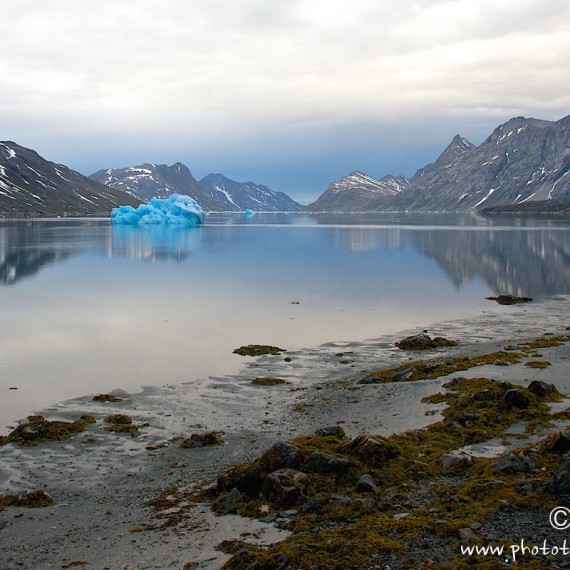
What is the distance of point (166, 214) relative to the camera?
605 feet

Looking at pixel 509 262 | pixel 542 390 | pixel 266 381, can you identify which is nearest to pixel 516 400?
pixel 542 390

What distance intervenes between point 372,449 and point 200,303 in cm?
2899

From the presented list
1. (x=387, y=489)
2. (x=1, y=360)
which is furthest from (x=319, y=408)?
(x=1, y=360)

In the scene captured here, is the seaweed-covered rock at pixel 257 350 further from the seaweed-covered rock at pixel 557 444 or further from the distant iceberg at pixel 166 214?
the distant iceberg at pixel 166 214

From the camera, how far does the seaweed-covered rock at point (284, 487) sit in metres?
11.3

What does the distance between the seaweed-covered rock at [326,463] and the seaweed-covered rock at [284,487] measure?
40 cm

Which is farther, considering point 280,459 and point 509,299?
point 509,299

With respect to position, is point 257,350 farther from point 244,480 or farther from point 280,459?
point 244,480

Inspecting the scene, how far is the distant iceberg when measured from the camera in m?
183

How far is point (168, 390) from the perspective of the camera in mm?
20375

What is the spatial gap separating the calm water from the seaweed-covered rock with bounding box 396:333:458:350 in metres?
2.89

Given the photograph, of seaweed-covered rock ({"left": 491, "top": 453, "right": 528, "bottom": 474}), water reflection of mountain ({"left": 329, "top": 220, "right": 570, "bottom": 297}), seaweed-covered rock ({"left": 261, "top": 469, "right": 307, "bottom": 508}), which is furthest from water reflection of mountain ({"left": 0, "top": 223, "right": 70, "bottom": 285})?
seaweed-covered rock ({"left": 491, "top": 453, "right": 528, "bottom": 474})

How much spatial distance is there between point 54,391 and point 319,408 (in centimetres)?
902

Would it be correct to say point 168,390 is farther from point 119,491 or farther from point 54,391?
point 119,491
